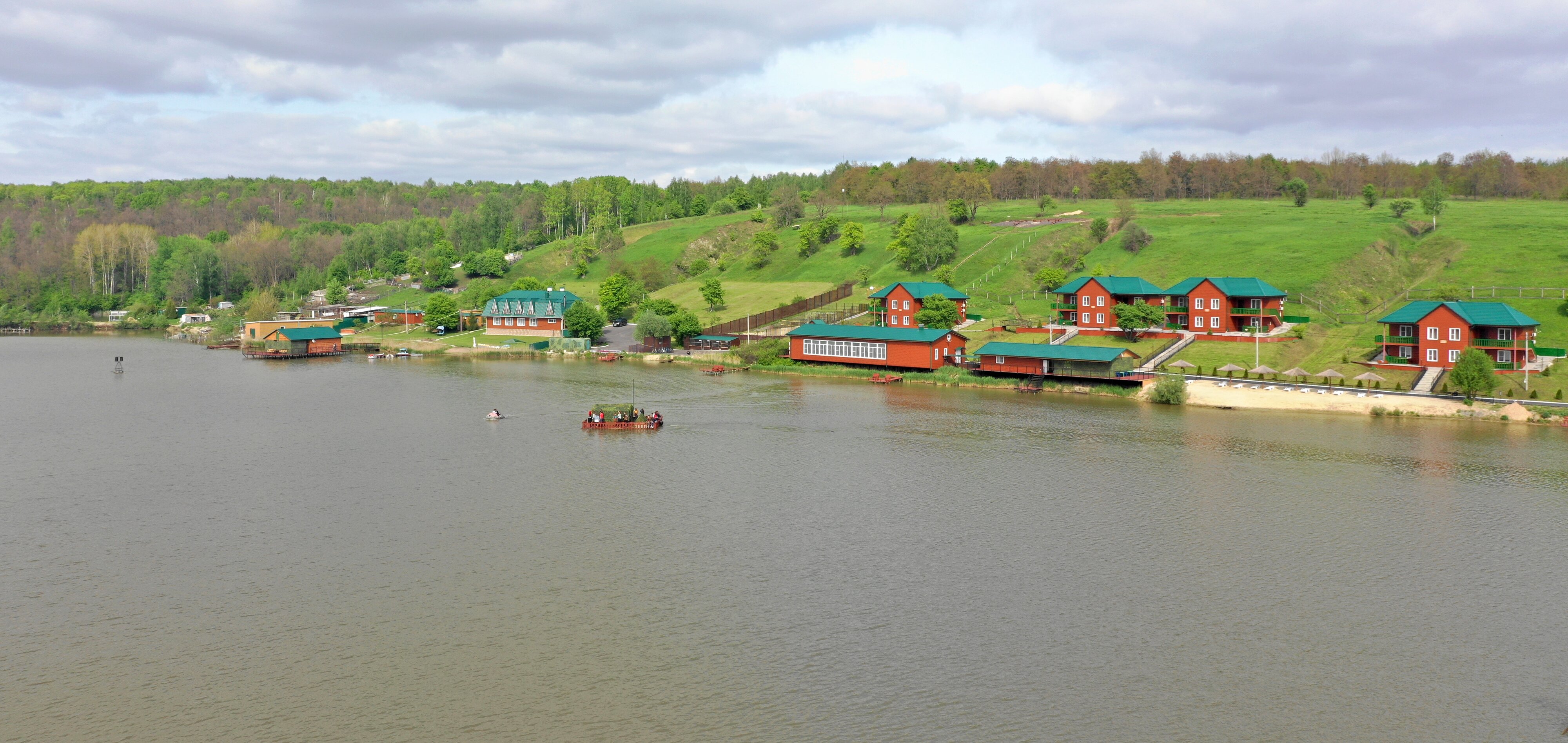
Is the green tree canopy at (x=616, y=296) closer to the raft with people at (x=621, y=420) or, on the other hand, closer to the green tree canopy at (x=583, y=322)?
the green tree canopy at (x=583, y=322)

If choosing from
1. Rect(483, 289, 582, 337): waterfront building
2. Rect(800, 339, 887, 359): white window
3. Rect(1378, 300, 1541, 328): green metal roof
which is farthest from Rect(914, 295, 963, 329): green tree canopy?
Rect(483, 289, 582, 337): waterfront building

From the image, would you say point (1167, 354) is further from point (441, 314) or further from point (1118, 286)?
point (441, 314)

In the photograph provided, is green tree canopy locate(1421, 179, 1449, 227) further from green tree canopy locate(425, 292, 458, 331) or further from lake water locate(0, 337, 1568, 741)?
green tree canopy locate(425, 292, 458, 331)

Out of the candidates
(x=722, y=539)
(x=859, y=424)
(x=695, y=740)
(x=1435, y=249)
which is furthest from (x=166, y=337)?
(x=1435, y=249)

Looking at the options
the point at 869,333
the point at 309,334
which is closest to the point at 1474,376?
the point at 869,333

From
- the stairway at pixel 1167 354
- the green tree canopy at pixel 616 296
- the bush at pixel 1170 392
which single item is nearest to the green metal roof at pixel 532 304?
the green tree canopy at pixel 616 296

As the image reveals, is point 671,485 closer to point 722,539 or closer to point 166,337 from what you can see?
point 722,539
